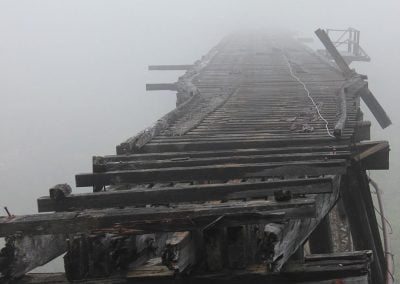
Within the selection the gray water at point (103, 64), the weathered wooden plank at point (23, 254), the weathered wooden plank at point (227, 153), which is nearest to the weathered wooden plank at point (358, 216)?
the weathered wooden plank at point (227, 153)

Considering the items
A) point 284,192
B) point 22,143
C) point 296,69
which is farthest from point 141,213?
point 22,143

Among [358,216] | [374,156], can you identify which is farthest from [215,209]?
[358,216]

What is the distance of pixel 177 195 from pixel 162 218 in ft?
1.81

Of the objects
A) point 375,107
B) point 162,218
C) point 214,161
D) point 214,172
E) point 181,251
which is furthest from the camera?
point 375,107

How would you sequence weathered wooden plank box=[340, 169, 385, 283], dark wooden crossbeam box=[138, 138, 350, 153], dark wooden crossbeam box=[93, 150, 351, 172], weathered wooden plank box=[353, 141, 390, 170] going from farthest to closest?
1. weathered wooden plank box=[340, 169, 385, 283]
2. weathered wooden plank box=[353, 141, 390, 170]
3. dark wooden crossbeam box=[138, 138, 350, 153]
4. dark wooden crossbeam box=[93, 150, 351, 172]

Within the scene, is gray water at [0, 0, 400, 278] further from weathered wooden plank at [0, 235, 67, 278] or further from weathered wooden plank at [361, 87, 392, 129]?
weathered wooden plank at [0, 235, 67, 278]

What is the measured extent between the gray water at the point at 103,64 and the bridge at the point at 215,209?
9.50m

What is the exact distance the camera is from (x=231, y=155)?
4809 mm

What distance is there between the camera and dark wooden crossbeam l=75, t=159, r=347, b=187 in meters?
3.96

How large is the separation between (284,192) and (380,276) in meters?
3.87

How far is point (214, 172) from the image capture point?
3.98 meters

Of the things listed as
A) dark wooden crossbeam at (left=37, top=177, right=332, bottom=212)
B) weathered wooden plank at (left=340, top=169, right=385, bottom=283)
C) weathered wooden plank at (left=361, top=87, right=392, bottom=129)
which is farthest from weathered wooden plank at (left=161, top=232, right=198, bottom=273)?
weathered wooden plank at (left=361, top=87, right=392, bottom=129)

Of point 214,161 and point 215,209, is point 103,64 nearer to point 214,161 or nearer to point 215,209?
point 214,161

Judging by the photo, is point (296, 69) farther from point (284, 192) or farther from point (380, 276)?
point (284, 192)
